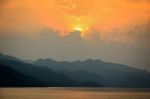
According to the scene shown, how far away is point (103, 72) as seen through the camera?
13.3 meters

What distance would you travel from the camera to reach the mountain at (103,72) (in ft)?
42.6

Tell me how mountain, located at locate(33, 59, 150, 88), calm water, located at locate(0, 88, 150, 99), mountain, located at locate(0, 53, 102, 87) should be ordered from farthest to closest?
calm water, located at locate(0, 88, 150, 99)
mountain, located at locate(0, 53, 102, 87)
mountain, located at locate(33, 59, 150, 88)

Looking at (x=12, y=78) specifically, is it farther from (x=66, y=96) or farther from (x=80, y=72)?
(x=66, y=96)

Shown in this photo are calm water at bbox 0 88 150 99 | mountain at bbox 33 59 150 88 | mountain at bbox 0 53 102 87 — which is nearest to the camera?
mountain at bbox 33 59 150 88

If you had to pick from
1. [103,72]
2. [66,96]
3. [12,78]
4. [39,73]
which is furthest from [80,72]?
[66,96]

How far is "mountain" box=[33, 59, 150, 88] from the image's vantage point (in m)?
13.0

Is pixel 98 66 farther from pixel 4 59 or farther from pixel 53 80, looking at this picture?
pixel 4 59

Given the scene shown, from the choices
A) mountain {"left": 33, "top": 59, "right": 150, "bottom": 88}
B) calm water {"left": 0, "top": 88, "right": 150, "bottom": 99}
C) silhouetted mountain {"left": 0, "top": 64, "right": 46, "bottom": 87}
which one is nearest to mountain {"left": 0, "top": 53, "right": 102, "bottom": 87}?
silhouetted mountain {"left": 0, "top": 64, "right": 46, "bottom": 87}

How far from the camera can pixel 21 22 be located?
13539mm

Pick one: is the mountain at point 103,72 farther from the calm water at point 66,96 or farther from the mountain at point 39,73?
the calm water at point 66,96

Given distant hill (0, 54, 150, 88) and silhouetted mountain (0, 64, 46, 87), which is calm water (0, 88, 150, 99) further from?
silhouetted mountain (0, 64, 46, 87)

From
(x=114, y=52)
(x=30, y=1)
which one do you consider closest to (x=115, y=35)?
(x=114, y=52)

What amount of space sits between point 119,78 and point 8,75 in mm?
3102

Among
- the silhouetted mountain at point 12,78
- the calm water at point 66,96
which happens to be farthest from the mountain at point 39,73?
the calm water at point 66,96
